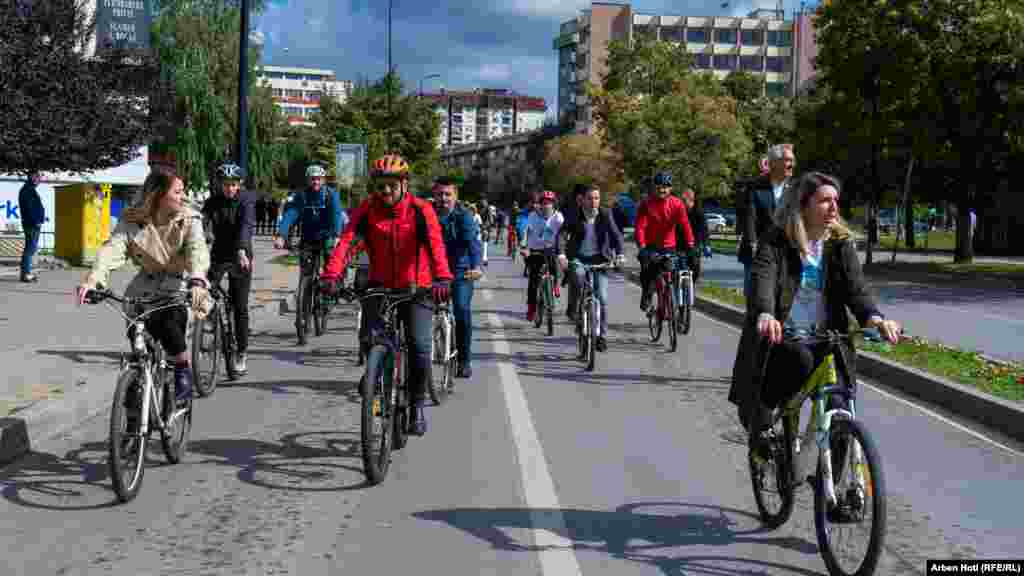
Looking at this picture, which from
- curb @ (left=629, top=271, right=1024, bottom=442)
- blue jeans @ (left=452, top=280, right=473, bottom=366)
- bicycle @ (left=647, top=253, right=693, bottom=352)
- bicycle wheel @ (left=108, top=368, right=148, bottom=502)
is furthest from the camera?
bicycle @ (left=647, top=253, right=693, bottom=352)

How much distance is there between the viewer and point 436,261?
704 cm

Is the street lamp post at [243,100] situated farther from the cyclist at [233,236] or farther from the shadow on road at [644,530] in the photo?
the shadow on road at [644,530]

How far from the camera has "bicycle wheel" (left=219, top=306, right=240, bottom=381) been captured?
10234 millimetres

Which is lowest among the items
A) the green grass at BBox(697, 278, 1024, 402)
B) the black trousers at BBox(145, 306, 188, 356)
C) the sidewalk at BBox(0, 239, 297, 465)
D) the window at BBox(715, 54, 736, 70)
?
the sidewalk at BBox(0, 239, 297, 465)

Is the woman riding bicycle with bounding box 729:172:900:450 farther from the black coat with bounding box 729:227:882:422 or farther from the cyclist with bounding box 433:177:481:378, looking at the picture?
the cyclist with bounding box 433:177:481:378

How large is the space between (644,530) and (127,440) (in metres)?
2.57

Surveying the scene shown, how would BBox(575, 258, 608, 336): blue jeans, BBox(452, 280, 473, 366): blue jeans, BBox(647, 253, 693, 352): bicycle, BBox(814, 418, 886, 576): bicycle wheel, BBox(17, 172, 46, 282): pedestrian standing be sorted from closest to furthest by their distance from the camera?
BBox(814, 418, 886, 576): bicycle wheel < BBox(452, 280, 473, 366): blue jeans < BBox(575, 258, 608, 336): blue jeans < BBox(647, 253, 693, 352): bicycle < BBox(17, 172, 46, 282): pedestrian standing

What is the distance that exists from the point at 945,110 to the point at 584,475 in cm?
2834

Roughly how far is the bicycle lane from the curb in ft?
1.09

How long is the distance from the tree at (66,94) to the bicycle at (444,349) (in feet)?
41.3

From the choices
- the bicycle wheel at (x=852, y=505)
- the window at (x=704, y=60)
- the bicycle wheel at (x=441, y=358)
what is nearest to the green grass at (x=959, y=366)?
the bicycle wheel at (x=441, y=358)

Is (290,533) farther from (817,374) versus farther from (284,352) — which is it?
(284,352)

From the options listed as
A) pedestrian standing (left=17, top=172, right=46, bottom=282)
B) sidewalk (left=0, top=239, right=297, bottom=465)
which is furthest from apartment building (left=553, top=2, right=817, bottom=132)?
sidewalk (left=0, top=239, right=297, bottom=465)

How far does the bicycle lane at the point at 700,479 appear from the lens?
209 inches
